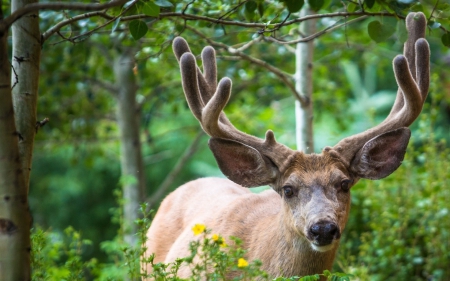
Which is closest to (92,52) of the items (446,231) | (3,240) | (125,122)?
(125,122)

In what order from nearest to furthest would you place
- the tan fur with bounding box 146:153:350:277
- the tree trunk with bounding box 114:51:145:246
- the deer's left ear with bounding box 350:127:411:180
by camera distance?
1. the tan fur with bounding box 146:153:350:277
2. the deer's left ear with bounding box 350:127:411:180
3. the tree trunk with bounding box 114:51:145:246

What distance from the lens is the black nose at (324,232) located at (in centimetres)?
405

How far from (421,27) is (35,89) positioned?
Answer: 263cm

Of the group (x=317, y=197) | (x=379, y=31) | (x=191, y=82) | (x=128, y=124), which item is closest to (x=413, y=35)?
(x=379, y=31)

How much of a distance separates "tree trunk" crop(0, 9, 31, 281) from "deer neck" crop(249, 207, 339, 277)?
1914 millimetres

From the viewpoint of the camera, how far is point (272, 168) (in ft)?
15.5

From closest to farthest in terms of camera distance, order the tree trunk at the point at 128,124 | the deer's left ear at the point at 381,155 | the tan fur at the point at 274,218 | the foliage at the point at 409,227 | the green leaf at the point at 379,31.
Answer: the green leaf at the point at 379,31
the tan fur at the point at 274,218
the deer's left ear at the point at 381,155
the foliage at the point at 409,227
the tree trunk at the point at 128,124

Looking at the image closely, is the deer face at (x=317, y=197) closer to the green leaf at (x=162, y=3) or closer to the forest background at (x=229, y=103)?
the forest background at (x=229, y=103)

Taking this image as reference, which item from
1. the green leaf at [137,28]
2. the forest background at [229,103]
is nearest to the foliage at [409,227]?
the forest background at [229,103]

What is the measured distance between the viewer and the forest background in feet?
15.4

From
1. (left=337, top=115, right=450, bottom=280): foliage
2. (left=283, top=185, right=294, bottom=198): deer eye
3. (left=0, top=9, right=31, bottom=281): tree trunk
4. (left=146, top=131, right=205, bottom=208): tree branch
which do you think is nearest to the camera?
(left=0, top=9, right=31, bottom=281): tree trunk

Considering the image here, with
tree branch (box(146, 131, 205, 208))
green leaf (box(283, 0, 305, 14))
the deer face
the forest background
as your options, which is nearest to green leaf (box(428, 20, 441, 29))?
the forest background

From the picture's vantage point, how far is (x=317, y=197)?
4285mm

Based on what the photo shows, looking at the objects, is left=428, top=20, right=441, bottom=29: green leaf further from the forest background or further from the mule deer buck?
the mule deer buck
